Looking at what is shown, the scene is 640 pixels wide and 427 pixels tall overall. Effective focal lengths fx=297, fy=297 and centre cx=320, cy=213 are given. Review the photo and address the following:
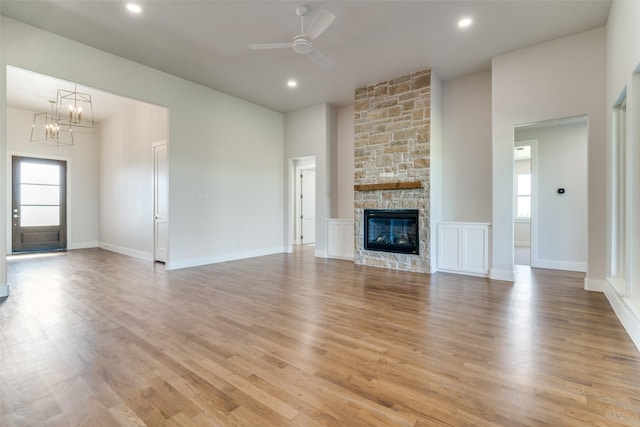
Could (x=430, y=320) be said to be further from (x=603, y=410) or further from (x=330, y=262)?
(x=330, y=262)

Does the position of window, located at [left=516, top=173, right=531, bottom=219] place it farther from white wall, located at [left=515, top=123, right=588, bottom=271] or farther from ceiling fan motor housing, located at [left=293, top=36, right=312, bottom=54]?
ceiling fan motor housing, located at [left=293, top=36, right=312, bottom=54]

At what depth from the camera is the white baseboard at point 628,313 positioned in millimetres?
2404

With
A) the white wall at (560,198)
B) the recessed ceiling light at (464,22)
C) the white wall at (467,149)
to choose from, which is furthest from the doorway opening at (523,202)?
the recessed ceiling light at (464,22)

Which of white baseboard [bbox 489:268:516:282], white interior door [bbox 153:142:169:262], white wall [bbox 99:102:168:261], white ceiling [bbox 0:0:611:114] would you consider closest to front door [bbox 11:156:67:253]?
white wall [bbox 99:102:168:261]

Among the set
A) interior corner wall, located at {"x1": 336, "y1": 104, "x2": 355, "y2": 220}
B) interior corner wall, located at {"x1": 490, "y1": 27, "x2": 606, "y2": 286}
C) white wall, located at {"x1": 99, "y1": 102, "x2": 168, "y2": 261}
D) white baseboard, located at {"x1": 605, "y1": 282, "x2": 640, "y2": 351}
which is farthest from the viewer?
interior corner wall, located at {"x1": 336, "y1": 104, "x2": 355, "y2": 220}

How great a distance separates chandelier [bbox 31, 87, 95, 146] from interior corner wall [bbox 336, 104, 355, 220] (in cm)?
546

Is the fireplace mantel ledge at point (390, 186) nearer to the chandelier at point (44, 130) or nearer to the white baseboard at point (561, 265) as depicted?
the white baseboard at point (561, 265)

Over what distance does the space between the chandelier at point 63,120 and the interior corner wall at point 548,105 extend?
311 inches

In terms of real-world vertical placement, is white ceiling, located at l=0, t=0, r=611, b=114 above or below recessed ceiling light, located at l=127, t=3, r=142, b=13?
above

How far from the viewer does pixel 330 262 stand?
6.16 meters

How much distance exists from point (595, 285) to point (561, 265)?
1.65 metres

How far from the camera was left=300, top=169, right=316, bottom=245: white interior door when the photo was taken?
9.30 metres

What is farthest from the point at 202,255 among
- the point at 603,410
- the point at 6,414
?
the point at 603,410

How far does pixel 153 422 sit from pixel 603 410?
242 cm
